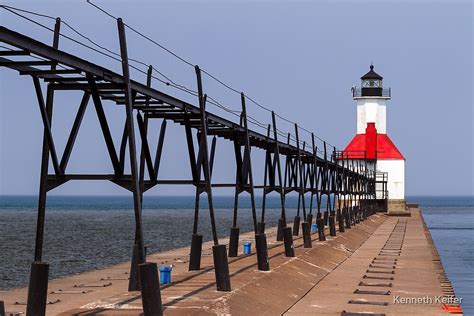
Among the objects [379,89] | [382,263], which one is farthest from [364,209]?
[382,263]

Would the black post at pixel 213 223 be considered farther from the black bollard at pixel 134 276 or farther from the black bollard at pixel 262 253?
the black bollard at pixel 262 253

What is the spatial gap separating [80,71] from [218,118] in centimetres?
956

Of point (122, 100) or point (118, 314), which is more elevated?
point (122, 100)

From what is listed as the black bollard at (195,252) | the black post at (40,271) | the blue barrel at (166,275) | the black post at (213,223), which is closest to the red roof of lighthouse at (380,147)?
the black bollard at (195,252)

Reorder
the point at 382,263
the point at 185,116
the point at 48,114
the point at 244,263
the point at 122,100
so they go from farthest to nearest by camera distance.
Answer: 1. the point at 382,263
2. the point at 244,263
3. the point at 185,116
4. the point at 122,100
5. the point at 48,114

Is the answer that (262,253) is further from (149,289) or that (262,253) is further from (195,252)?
(149,289)

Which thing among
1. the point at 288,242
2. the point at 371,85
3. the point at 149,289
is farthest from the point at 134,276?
the point at 371,85

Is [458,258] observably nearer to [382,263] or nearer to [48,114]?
[382,263]

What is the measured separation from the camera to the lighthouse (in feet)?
309

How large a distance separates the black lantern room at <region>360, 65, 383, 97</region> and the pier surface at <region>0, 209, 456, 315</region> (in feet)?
198

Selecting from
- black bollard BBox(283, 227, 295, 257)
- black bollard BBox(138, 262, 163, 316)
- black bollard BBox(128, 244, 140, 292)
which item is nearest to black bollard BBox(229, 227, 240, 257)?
black bollard BBox(283, 227, 295, 257)

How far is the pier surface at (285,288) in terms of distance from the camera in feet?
67.7

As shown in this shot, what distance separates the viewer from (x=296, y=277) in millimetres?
28297

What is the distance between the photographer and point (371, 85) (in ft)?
330
